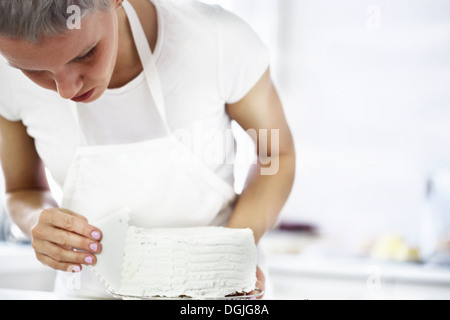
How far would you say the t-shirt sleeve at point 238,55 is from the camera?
1.96 ft

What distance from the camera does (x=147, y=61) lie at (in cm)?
60

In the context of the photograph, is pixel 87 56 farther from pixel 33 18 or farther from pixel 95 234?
pixel 95 234

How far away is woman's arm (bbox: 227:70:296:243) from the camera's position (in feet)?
2.02

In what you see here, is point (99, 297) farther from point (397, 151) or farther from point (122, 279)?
point (397, 151)

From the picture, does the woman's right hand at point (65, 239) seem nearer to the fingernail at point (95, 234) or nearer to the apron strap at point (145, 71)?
the fingernail at point (95, 234)

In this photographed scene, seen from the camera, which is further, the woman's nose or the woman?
the woman

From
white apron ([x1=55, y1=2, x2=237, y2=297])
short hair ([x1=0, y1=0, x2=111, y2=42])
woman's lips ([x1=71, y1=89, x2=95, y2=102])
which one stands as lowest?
white apron ([x1=55, y1=2, x2=237, y2=297])

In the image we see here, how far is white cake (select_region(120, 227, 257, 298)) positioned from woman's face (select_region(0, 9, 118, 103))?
5.9 inches

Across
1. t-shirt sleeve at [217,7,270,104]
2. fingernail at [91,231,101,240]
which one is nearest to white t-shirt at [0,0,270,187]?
t-shirt sleeve at [217,7,270,104]

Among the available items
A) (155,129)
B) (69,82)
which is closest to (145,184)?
(155,129)

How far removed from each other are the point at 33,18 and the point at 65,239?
22cm

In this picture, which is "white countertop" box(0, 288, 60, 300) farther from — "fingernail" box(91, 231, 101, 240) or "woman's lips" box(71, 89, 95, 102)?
"woman's lips" box(71, 89, 95, 102)

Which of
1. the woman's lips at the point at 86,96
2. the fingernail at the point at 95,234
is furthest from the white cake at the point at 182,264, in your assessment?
the woman's lips at the point at 86,96
